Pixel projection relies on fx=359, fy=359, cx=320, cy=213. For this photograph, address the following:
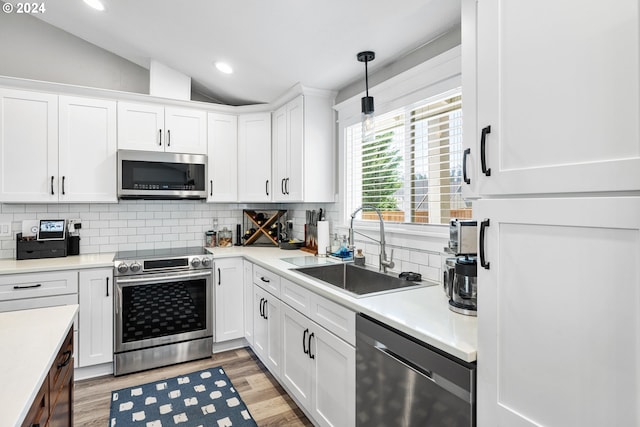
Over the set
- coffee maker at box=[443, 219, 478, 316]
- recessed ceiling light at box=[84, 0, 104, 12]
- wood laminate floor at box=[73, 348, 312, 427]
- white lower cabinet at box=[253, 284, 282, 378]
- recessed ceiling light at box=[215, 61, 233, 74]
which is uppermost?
recessed ceiling light at box=[84, 0, 104, 12]

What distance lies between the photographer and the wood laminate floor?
2.27 metres

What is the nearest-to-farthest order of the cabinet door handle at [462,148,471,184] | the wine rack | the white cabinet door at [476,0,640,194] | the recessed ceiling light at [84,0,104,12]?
1. the white cabinet door at [476,0,640,194]
2. the cabinet door handle at [462,148,471,184]
3. the recessed ceiling light at [84,0,104,12]
4. the wine rack

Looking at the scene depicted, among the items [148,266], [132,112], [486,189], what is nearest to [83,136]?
[132,112]

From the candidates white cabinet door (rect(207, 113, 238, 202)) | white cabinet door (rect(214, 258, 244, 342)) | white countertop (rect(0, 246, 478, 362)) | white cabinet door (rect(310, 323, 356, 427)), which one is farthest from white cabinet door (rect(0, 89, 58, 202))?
white cabinet door (rect(310, 323, 356, 427))

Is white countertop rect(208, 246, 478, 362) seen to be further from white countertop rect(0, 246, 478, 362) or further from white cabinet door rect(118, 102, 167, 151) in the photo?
white cabinet door rect(118, 102, 167, 151)

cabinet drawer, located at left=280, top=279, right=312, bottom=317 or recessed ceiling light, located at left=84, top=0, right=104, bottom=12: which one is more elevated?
recessed ceiling light, located at left=84, top=0, right=104, bottom=12

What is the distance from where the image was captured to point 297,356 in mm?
2258

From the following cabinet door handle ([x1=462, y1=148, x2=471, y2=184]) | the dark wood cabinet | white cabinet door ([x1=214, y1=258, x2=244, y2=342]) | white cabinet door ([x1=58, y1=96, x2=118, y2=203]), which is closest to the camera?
the dark wood cabinet

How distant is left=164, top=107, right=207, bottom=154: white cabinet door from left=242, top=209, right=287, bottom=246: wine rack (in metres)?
0.84

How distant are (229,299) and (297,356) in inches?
46.1

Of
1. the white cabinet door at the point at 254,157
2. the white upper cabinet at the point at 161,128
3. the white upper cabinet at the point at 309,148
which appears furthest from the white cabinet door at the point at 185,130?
the white upper cabinet at the point at 309,148

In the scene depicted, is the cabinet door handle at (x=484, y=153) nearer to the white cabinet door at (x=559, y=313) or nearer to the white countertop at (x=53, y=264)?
the white cabinet door at (x=559, y=313)

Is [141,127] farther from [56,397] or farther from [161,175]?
[56,397]

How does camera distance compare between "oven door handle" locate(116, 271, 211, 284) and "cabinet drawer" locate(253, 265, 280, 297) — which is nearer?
"cabinet drawer" locate(253, 265, 280, 297)
